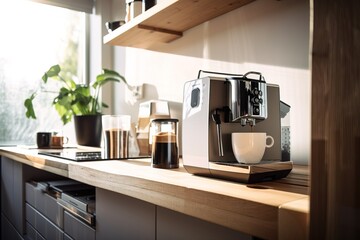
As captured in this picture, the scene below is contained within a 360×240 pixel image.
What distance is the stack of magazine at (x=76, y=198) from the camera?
1.14m

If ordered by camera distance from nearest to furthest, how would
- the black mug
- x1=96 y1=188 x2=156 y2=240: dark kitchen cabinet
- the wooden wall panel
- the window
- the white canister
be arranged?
the wooden wall panel
x1=96 y1=188 x2=156 y2=240: dark kitchen cabinet
the white canister
the black mug
the window

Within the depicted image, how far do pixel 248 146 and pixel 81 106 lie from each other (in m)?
1.64

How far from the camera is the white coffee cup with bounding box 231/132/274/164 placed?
775mm

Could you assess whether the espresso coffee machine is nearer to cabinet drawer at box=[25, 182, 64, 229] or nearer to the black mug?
cabinet drawer at box=[25, 182, 64, 229]

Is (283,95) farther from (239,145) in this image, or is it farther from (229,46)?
(239,145)

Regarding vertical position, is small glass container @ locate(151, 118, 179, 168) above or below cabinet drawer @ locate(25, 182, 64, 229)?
above

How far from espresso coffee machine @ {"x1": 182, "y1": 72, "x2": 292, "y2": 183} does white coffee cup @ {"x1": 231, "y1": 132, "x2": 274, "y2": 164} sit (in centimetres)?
2

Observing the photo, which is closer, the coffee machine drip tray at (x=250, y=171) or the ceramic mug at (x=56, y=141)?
the coffee machine drip tray at (x=250, y=171)

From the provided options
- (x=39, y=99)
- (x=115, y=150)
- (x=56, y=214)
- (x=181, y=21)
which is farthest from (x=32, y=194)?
(x=181, y=21)

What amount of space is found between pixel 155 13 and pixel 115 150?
0.63 metres

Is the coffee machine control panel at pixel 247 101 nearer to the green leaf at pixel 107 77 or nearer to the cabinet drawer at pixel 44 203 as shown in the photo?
the cabinet drawer at pixel 44 203

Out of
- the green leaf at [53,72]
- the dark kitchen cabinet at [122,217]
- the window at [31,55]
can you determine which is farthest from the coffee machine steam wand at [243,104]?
the window at [31,55]

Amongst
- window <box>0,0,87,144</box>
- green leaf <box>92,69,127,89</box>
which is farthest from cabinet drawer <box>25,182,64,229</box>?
green leaf <box>92,69,127,89</box>

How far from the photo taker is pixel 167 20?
4.69ft
